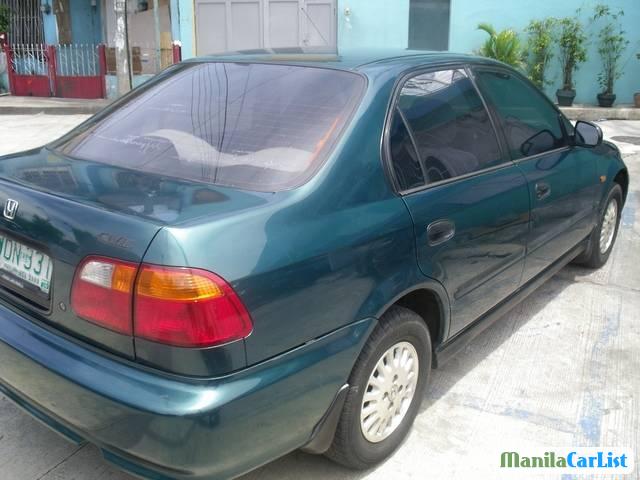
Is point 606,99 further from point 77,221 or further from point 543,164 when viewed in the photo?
point 77,221

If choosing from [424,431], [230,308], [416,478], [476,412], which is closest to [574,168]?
[476,412]

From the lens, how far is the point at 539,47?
1314 cm

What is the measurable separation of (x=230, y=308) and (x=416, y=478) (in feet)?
4.02

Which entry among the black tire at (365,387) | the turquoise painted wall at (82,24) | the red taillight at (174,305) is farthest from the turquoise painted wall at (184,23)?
the red taillight at (174,305)

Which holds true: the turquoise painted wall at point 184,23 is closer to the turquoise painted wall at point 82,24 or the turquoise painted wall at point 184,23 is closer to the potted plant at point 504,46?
the turquoise painted wall at point 82,24

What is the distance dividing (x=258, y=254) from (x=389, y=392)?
0.95 meters

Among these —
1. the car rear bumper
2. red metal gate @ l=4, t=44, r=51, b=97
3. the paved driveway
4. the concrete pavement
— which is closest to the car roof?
the car rear bumper

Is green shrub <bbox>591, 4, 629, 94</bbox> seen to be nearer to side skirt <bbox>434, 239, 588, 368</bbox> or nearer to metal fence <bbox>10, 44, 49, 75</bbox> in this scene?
side skirt <bbox>434, 239, 588, 368</bbox>

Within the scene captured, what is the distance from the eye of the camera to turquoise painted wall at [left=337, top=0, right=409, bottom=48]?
13.8m

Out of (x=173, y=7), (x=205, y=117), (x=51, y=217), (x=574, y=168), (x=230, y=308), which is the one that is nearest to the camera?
(x=230, y=308)

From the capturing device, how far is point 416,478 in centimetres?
270

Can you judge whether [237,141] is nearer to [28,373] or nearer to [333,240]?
[333,240]

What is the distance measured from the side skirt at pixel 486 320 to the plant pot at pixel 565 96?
9.73 m

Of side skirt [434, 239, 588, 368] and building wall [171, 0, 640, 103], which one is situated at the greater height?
building wall [171, 0, 640, 103]
